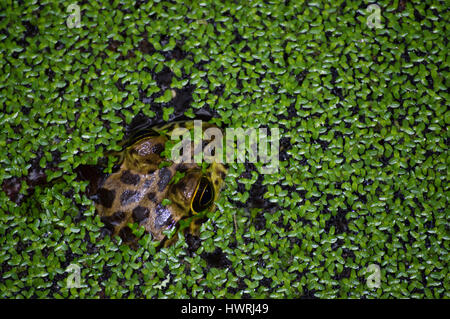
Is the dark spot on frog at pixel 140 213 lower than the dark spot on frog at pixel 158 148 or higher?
lower

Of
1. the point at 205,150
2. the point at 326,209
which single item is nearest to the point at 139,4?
the point at 205,150

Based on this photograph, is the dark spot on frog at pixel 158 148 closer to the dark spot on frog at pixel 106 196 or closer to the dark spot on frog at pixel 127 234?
the dark spot on frog at pixel 106 196

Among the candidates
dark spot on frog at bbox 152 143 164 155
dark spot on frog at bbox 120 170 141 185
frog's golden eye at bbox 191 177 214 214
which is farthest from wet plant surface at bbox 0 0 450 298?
dark spot on frog at bbox 152 143 164 155

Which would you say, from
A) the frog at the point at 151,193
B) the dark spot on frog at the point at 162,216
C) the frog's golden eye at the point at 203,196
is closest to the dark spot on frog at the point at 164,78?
the frog at the point at 151,193

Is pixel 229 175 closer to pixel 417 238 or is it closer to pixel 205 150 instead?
pixel 205 150

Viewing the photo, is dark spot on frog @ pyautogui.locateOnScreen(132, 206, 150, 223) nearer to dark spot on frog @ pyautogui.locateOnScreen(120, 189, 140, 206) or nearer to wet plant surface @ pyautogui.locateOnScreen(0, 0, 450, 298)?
dark spot on frog @ pyautogui.locateOnScreen(120, 189, 140, 206)

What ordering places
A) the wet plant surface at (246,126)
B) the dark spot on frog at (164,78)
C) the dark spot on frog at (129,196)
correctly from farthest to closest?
the dark spot on frog at (164,78) → the wet plant surface at (246,126) → the dark spot on frog at (129,196)

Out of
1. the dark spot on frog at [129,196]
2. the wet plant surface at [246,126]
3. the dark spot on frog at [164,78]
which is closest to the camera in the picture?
the dark spot on frog at [129,196]
